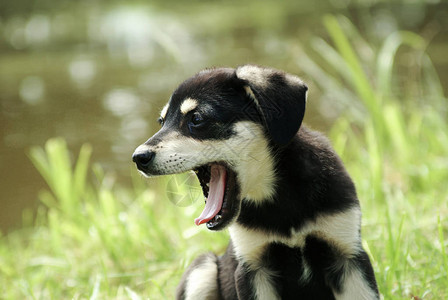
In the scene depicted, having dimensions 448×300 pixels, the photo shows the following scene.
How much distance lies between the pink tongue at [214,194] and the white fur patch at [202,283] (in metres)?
0.61

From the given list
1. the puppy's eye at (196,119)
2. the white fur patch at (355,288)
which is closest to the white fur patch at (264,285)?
the white fur patch at (355,288)

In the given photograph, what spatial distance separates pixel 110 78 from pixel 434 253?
7643 mm

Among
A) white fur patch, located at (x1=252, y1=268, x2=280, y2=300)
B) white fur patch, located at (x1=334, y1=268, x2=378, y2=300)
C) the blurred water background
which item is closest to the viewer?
white fur patch, located at (x1=334, y1=268, x2=378, y2=300)

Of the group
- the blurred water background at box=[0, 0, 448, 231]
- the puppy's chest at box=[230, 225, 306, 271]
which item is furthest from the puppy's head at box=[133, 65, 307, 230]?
the blurred water background at box=[0, 0, 448, 231]

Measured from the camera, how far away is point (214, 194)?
112 inches

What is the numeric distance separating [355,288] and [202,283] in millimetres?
824

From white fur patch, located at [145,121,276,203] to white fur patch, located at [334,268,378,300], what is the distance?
49 centimetres

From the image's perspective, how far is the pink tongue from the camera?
2.78 m

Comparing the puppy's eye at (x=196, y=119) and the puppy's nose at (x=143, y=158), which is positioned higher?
the puppy's eye at (x=196, y=119)

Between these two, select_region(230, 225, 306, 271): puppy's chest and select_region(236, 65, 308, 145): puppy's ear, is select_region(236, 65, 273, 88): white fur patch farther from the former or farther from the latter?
select_region(230, 225, 306, 271): puppy's chest

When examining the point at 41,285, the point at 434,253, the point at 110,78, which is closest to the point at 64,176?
the point at 41,285

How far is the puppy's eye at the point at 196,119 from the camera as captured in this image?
9.35 ft

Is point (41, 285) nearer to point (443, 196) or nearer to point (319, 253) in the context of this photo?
point (319, 253)

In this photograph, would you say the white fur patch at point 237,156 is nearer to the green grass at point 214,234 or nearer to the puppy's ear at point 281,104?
the puppy's ear at point 281,104
